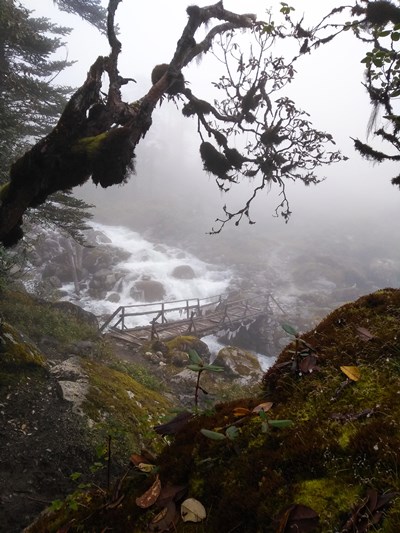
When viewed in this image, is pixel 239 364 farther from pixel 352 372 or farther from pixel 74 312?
pixel 352 372

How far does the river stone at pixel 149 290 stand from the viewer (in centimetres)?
3062

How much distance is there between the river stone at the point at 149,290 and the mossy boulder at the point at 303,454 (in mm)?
28938

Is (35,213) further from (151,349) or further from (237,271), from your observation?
(237,271)

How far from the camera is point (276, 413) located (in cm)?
180

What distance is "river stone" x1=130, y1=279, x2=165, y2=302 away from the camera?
3062 centimetres

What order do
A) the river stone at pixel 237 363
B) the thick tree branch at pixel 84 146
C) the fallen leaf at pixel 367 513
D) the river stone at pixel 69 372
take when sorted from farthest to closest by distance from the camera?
the river stone at pixel 237 363
the river stone at pixel 69 372
the thick tree branch at pixel 84 146
the fallen leaf at pixel 367 513

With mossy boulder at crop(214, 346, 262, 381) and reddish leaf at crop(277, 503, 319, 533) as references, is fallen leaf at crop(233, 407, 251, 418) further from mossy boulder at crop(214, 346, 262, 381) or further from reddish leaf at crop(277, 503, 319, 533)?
mossy boulder at crop(214, 346, 262, 381)

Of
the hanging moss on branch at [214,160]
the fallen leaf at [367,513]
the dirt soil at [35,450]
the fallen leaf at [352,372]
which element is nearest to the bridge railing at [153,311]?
the hanging moss on branch at [214,160]

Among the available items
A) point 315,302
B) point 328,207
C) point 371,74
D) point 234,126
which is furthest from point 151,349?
point 328,207

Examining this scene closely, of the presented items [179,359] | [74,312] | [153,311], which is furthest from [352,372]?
[153,311]

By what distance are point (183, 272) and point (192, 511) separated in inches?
1437

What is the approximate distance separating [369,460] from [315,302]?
38615 mm

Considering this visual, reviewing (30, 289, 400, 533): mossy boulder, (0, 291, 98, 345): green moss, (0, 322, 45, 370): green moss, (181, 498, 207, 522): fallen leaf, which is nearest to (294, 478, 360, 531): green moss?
(30, 289, 400, 533): mossy boulder

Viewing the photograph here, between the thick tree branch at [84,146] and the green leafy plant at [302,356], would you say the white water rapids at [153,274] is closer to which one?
the thick tree branch at [84,146]
